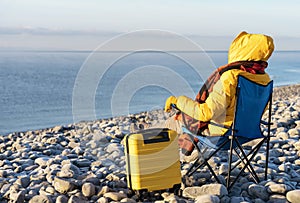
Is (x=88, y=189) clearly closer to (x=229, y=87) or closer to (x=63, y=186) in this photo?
(x=63, y=186)

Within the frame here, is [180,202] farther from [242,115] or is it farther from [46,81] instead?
[46,81]

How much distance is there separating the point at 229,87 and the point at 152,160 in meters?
0.94

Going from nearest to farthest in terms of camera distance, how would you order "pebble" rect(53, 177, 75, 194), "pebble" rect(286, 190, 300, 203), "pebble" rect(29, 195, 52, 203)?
"pebble" rect(286, 190, 300, 203), "pebble" rect(29, 195, 52, 203), "pebble" rect(53, 177, 75, 194)

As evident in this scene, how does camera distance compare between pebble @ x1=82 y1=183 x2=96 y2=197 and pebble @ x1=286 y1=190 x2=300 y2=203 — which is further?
pebble @ x1=82 y1=183 x2=96 y2=197

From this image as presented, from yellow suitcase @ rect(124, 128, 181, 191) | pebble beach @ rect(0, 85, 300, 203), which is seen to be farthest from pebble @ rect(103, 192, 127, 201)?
yellow suitcase @ rect(124, 128, 181, 191)

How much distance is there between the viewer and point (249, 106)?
4410 millimetres

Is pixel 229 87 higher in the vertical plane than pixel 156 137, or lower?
higher

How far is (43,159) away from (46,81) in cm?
2674

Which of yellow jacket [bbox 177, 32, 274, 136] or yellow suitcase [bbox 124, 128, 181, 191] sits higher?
yellow jacket [bbox 177, 32, 274, 136]

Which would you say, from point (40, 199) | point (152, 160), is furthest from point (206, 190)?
point (40, 199)

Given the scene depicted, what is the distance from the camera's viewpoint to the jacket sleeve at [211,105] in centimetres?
429

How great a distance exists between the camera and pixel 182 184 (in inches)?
183

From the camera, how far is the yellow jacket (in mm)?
4289

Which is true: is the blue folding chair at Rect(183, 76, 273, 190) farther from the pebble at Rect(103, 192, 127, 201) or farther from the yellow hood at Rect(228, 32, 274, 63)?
the pebble at Rect(103, 192, 127, 201)
